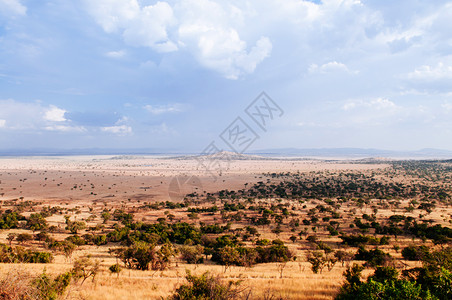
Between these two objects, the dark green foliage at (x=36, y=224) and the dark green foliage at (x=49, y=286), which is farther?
the dark green foliage at (x=36, y=224)

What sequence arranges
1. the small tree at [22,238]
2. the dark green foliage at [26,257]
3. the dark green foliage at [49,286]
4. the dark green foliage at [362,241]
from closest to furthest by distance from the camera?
1. the dark green foliage at [49,286]
2. the dark green foliage at [26,257]
3. the small tree at [22,238]
4. the dark green foliage at [362,241]

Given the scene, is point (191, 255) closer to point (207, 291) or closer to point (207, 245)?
point (207, 245)

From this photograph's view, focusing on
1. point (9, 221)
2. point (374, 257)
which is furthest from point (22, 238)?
point (374, 257)

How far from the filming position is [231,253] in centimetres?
1809

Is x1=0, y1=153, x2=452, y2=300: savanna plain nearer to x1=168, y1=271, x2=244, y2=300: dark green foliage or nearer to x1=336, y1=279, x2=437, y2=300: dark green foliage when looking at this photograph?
x1=168, y1=271, x2=244, y2=300: dark green foliage

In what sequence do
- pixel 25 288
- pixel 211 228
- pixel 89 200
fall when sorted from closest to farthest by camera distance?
1. pixel 25 288
2. pixel 211 228
3. pixel 89 200

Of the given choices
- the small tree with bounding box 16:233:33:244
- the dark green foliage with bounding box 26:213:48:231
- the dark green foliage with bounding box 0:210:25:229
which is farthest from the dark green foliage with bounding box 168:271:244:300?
the dark green foliage with bounding box 0:210:25:229

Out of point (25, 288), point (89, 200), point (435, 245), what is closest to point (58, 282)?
point (25, 288)

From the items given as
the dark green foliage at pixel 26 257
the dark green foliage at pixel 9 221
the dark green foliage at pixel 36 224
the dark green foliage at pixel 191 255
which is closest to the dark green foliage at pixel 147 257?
the dark green foliage at pixel 191 255

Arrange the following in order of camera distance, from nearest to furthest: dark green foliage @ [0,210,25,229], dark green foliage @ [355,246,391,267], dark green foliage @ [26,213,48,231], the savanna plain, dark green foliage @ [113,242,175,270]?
the savanna plain → dark green foliage @ [113,242,175,270] → dark green foliage @ [355,246,391,267] → dark green foliage @ [26,213,48,231] → dark green foliage @ [0,210,25,229]

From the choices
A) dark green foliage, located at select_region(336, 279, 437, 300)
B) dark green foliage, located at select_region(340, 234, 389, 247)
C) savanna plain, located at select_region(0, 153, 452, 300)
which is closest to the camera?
dark green foliage, located at select_region(336, 279, 437, 300)

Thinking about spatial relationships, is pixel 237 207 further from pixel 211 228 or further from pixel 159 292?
pixel 159 292

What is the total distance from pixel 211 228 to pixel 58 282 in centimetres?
2217

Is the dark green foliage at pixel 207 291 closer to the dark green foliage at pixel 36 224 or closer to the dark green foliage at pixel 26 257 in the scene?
the dark green foliage at pixel 26 257
